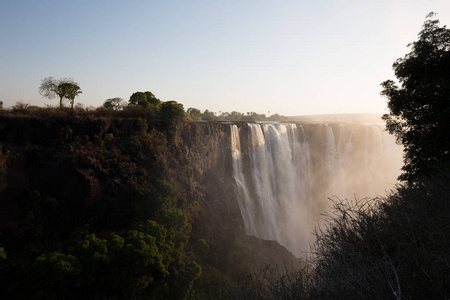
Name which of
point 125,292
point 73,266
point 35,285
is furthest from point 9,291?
point 125,292

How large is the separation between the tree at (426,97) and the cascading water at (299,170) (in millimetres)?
20745

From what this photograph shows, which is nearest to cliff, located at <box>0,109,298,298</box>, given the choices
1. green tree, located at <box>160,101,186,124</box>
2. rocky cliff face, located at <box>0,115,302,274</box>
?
rocky cliff face, located at <box>0,115,302,274</box>

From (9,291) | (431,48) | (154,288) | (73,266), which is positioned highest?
(431,48)

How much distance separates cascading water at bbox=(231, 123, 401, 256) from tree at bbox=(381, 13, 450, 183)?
20.7 metres

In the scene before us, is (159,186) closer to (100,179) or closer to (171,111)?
(100,179)

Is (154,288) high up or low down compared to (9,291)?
down

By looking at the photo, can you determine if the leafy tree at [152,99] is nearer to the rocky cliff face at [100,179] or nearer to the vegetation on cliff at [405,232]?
the rocky cliff face at [100,179]

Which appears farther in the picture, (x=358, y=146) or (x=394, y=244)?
(x=358, y=146)

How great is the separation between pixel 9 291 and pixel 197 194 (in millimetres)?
18022

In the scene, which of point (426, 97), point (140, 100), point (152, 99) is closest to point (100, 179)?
point (140, 100)

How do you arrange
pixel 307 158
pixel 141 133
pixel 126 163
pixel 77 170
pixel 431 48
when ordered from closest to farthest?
pixel 431 48, pixel 77 170, pixel 126 163, pixel 141 133, pixel 307 158

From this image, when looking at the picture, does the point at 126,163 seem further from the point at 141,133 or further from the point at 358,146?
the point at 358,146

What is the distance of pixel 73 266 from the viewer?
13.0 meters

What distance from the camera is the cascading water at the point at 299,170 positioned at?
34.5 metres
